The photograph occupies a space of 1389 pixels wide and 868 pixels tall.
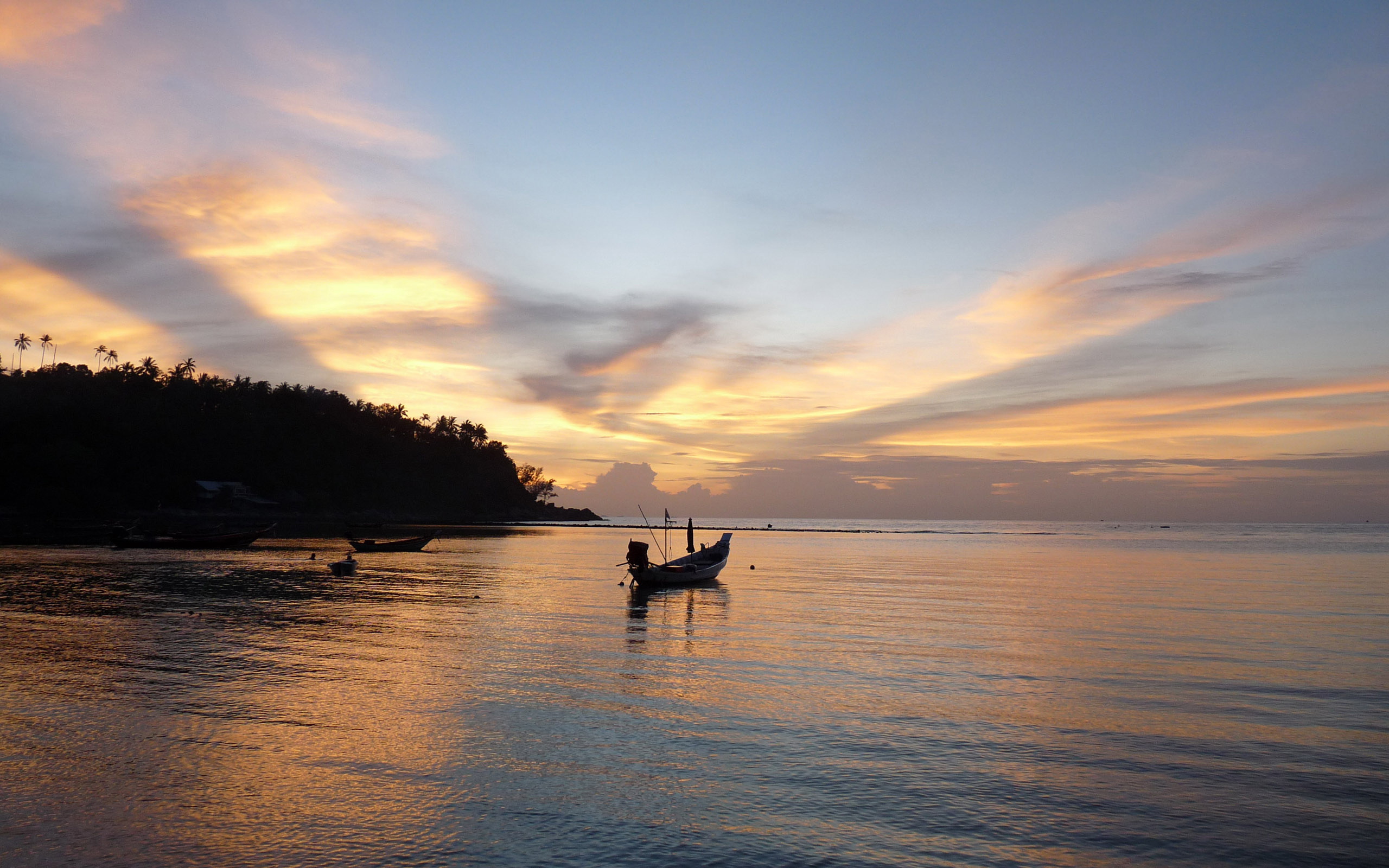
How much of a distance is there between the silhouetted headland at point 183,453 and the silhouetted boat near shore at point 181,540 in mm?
29743

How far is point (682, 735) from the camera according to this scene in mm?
15625

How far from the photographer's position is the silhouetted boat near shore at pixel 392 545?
247ft

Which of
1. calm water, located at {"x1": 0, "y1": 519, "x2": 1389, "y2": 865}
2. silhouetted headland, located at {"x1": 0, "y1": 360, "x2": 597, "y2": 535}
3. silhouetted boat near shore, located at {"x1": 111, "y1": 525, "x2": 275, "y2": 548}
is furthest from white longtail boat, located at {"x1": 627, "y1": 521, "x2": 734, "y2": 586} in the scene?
silhouetted headland, located at {"x1": 0, "y1": 360, "x2": 597, "y2": 535}

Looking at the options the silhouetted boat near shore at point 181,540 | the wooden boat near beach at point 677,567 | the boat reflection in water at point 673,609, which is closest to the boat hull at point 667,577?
the wooden boat near beach at point 677,567

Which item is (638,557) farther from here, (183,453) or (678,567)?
(183,453)

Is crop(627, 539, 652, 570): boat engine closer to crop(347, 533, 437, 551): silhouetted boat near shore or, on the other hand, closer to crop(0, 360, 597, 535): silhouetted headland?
crop(347, 533, 437, 551): silhouetted boat near shore

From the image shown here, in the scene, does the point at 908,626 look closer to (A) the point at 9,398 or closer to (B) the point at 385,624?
(B) the point at 385,624

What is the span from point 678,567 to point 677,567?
0.14 m

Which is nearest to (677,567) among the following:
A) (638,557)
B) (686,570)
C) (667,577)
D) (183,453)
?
(686,570)

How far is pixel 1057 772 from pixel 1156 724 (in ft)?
15.6

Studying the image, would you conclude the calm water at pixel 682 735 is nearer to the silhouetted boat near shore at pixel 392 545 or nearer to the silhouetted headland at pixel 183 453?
the silhouetted boat near shore at pixel 392 545

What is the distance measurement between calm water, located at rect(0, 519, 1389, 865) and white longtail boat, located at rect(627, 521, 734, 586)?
8.76 m

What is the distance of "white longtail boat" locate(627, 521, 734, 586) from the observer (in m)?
45.2

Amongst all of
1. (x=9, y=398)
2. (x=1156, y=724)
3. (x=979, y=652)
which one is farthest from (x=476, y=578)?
(x=9, y=398)
